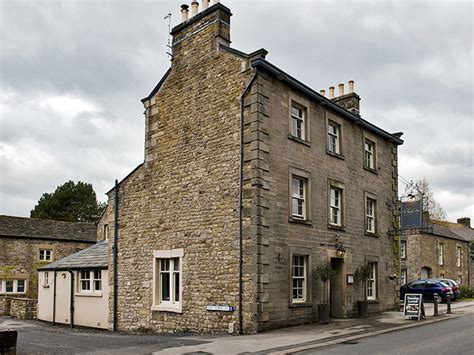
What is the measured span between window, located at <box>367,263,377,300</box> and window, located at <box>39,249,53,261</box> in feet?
84.1

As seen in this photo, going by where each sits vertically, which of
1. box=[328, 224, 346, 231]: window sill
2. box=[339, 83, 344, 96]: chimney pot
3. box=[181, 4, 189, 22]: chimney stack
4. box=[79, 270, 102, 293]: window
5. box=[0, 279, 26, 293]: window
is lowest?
box=[0, 279, 26, 293]: window

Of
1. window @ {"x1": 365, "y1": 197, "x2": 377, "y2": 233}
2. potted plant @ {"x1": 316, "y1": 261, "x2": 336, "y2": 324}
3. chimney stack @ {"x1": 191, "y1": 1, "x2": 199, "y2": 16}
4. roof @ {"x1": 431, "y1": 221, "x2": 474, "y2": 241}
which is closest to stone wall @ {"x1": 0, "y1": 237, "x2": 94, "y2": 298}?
chimney stack @ {"x1": 191, "y1": 1, "x2": 199, "y2": 16}

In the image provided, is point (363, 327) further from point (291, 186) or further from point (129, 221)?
point (129, 221)

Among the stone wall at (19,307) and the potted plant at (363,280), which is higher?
the potted plant at (363,280)

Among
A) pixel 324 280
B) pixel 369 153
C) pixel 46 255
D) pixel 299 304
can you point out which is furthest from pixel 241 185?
pixel 46 255

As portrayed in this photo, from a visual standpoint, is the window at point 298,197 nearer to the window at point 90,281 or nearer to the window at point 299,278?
the window at point 299,278

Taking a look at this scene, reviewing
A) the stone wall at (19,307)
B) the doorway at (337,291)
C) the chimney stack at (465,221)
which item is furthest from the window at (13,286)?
the chimney stack at (465,221)

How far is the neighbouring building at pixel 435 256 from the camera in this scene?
39.0 metres

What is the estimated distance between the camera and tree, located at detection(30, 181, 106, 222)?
6166 centimetres

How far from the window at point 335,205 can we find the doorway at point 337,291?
1.48 m

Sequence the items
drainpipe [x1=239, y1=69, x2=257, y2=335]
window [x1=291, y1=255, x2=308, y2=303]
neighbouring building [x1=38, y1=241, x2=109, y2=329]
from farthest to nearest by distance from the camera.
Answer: neighbouring building [x1=38, y1=241, x2=109, y2=329], window [x1=291, y1=255, x2=308, y2=303], drainpipe [x1=239, y1=69, x2=257, y2=335]

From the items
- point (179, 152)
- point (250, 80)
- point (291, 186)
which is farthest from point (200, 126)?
point (291, 186)

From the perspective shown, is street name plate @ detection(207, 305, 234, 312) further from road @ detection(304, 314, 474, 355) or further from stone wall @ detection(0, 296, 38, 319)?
stone wall @ detection(0, 296, 38, 319)

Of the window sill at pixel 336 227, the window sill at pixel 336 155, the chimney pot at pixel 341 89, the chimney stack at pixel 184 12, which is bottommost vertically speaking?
the window sill at pixel 336 227
